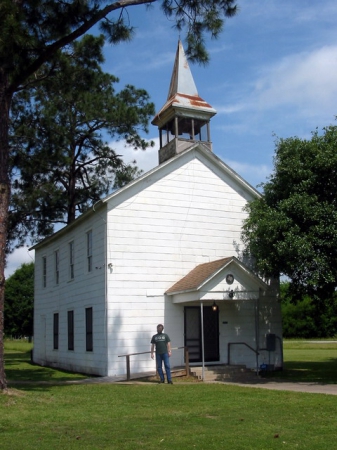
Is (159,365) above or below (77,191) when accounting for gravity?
below

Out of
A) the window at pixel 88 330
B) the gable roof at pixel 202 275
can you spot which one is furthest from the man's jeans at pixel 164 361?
the window at pixel 88 330

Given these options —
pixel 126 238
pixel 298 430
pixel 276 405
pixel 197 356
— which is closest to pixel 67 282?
pixel 126 238

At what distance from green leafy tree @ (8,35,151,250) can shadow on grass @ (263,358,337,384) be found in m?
13.9

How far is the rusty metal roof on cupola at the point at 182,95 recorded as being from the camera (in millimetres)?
22141

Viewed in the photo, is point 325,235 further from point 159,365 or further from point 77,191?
point 77,191

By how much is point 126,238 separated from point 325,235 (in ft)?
22.0

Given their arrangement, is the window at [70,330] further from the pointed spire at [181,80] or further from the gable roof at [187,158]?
the pointed spire at [181,80]

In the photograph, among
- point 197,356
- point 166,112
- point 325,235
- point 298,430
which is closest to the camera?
point 298,430

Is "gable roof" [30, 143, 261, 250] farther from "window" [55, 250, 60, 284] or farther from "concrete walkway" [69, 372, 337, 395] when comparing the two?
"concrete walkway" [69, 372, 337, 395]

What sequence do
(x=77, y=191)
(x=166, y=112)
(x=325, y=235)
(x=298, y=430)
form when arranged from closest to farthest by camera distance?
1. (x=298, y=430)
2. (x=325, y=235)
3. (x=166, y=112)
4. (x=77, y=191)

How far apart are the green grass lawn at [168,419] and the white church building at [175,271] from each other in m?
4.43

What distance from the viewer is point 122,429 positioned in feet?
29.5

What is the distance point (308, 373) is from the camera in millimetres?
19094

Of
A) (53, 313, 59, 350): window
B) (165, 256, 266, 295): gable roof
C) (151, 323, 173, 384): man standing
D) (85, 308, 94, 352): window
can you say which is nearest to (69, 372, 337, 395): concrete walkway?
(151, 323, 173, 384): man standing
